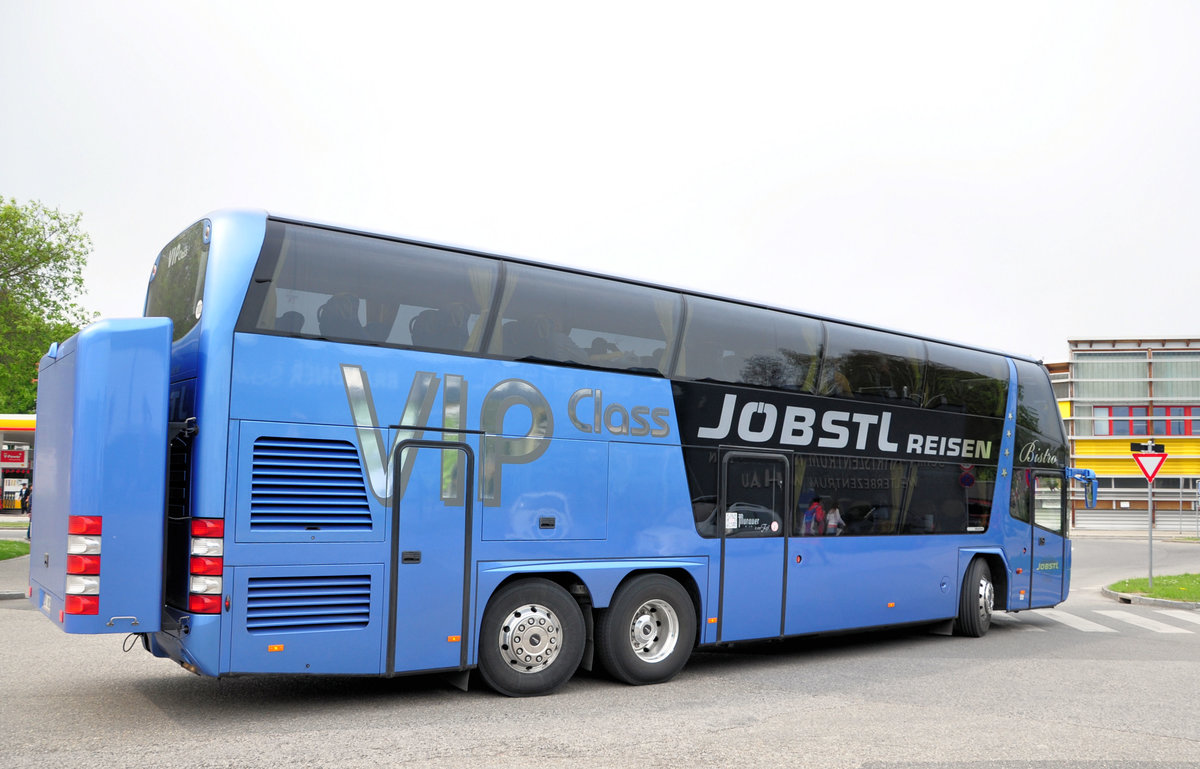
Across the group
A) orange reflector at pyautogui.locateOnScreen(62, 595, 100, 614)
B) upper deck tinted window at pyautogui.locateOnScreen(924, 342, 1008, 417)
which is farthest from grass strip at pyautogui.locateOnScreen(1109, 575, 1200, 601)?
orange reflector at pyautogui.locateOnScreen(62, 595, 100, 614)

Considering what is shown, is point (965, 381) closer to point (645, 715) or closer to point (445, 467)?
point (645, 715)

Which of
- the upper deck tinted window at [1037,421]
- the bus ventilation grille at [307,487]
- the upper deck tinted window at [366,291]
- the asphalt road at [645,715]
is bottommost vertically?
the asphalt road at [645,715]

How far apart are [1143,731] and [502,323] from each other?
230 inches

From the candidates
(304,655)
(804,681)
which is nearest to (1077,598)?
(804,681)

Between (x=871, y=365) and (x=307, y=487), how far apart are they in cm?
698

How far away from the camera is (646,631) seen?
950cm

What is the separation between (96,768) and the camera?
5934mm

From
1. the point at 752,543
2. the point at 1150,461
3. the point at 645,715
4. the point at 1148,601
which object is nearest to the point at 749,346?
the point at 752,543

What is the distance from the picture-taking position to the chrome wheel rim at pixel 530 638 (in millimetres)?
8477

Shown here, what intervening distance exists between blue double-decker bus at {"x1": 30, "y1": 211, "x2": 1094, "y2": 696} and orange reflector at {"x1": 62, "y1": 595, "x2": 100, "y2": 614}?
0.06ft

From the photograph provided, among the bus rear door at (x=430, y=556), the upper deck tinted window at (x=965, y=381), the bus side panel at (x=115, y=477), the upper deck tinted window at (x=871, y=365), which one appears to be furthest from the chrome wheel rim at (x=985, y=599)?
the bus side panel at (x=115, y=477)

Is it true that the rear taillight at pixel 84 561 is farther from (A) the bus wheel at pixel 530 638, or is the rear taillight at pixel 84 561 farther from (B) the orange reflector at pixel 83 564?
(A) the bus wheel at pixel 530 638

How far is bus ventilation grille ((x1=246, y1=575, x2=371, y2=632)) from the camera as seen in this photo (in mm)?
7199

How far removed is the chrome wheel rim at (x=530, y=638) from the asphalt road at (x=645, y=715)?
1.04ft
